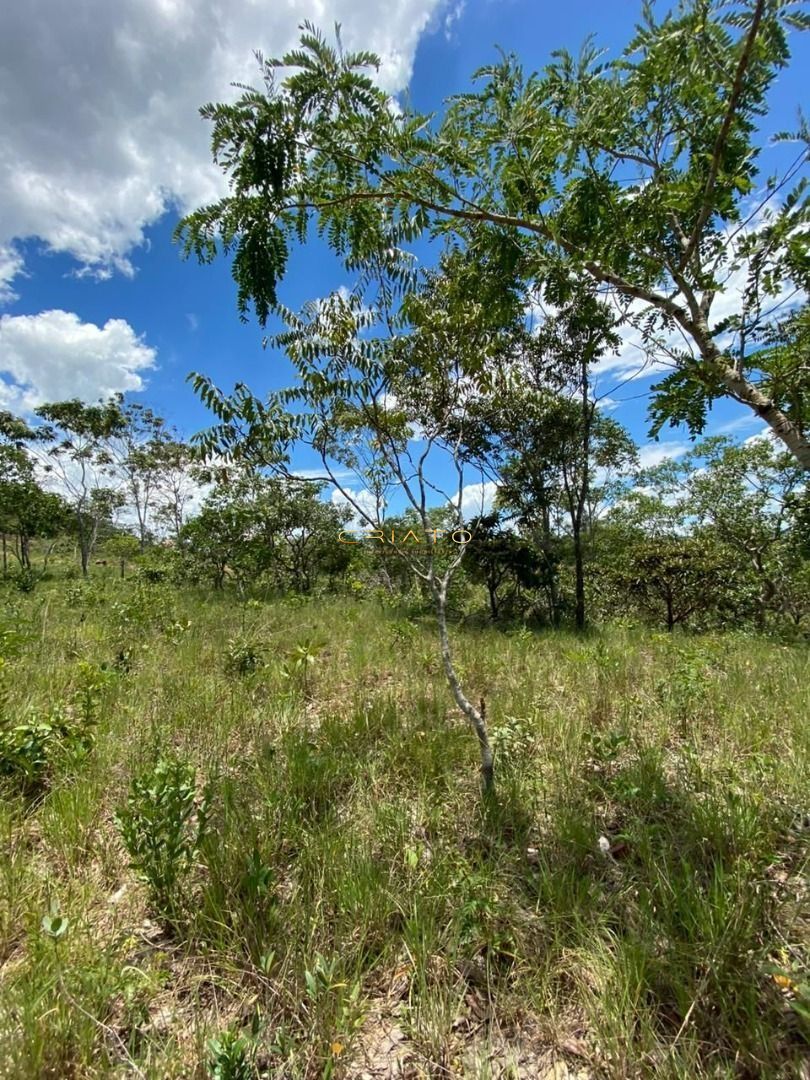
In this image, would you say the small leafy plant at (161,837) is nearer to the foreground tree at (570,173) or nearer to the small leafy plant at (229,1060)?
the small leafy plant at (229,1060)

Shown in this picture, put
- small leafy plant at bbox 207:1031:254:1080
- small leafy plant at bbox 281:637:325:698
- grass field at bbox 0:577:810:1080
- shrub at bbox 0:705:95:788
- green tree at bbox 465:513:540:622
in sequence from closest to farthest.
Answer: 1. small leafy plant at bbox 207:1031:254:1080
2. grass field at bbox 0:577:810:1080
3. shrub at bbox 0:705:95:788
4. small leafy plant at bbox 281:637:325:698
5. green tree at bbox 465:513:540:622

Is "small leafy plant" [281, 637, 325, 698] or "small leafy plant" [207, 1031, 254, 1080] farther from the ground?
"small leafy plant" [281, 637, 325, 698]

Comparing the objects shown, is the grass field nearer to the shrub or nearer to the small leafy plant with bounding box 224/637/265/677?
the shrub

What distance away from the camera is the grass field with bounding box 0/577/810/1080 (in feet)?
4.23

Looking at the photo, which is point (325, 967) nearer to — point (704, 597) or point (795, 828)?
point (795, 828)

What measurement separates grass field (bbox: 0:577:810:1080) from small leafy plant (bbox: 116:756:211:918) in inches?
0.5

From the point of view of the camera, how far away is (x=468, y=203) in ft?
6.16

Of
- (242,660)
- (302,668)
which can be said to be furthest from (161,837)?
(242,660)

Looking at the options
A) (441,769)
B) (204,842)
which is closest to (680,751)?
(441,769)

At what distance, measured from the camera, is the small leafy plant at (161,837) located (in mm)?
1712

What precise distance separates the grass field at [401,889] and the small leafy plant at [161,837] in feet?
0.04

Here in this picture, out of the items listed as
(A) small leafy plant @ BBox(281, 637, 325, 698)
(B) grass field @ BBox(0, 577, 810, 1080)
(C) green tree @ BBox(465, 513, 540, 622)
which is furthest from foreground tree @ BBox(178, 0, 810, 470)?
(C) green tree @ BBox(465, 513, 540, 622)

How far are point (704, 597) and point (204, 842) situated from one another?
1105 cm

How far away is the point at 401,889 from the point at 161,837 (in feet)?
3.39
